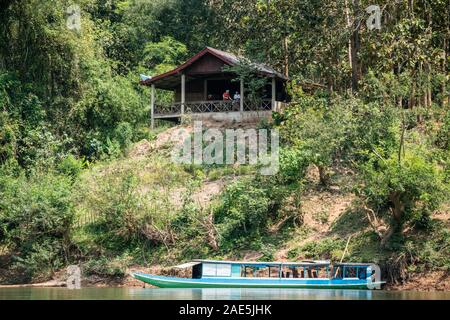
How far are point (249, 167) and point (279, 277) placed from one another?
23.9 ft

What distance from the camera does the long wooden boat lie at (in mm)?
25812

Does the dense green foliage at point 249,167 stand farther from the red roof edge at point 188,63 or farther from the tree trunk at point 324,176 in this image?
the red roof edge at point 188,63

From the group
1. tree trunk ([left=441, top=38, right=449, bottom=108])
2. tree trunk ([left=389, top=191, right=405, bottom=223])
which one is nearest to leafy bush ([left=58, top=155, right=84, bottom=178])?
tree trunk ([left=389, top=191, right=405, bottom=223])

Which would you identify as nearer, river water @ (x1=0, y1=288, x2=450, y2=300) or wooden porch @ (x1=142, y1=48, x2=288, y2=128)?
river water @ (x1=0, y1=288, x2=450, y2=300)

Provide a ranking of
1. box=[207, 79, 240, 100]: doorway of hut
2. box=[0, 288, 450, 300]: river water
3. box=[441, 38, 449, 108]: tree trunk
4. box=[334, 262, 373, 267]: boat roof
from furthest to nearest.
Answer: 1. box=[207, 79, 240, 100]: doorway of hut
2. box=[441, 38, 449, 108]: tree trunk
3. box=[334, 262, 373, 267]: boat roof
4. box=[0, 288, 450, 300]: river water

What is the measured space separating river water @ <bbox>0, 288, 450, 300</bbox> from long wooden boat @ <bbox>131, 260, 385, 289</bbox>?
2.00 ft

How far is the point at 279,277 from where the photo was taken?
26.1 meters

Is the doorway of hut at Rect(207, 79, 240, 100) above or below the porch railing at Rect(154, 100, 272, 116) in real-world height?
above

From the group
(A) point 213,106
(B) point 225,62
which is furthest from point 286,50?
(A) point 213,106

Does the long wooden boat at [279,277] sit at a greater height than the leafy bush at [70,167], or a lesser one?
lesser

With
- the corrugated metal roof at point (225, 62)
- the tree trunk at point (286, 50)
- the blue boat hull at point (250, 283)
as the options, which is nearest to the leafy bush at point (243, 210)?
the blue boat hull at point (250, 283)

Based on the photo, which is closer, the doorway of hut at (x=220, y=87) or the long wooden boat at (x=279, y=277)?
the long wooden boat at (x=279, y=277)

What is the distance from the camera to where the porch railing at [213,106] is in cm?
3678

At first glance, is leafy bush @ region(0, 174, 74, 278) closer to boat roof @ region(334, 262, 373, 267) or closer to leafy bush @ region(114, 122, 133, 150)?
leafy bush @ region(114, 122, 133, 150)
